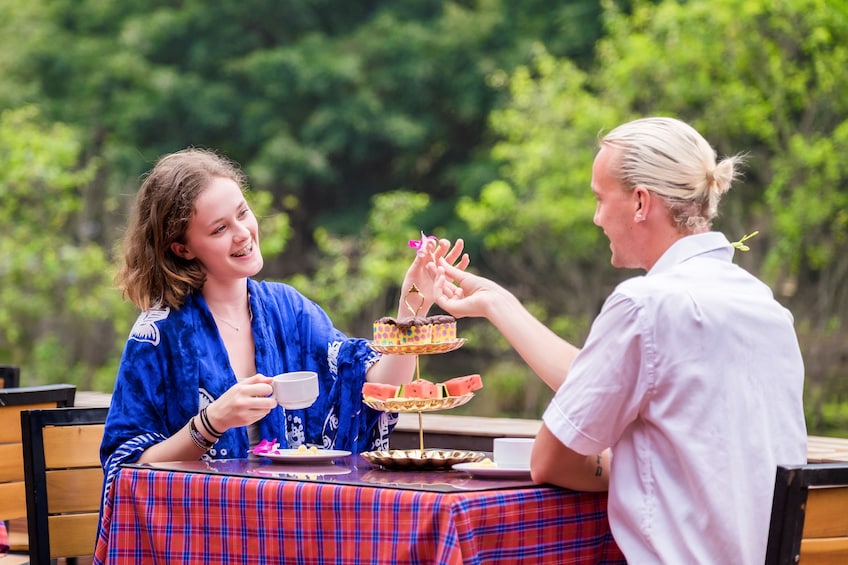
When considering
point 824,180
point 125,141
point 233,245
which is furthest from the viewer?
point 125,141

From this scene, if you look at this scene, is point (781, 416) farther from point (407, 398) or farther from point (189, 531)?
point (189, 531)

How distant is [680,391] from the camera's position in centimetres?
188

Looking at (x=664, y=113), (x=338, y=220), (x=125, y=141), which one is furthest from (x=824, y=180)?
(x=125, y=141)

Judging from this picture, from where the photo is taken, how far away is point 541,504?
199cm

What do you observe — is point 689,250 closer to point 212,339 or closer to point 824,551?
point 824,551

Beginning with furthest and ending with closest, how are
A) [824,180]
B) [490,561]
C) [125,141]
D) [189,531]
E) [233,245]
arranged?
[125,141], [824,180], [233,245], [189,531], [490,561]

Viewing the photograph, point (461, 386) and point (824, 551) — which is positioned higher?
point (461, 386)

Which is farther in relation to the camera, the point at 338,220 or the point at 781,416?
the point at 338,220

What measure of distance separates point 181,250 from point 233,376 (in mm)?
292

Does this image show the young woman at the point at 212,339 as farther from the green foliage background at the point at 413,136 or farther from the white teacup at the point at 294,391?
the green foliage background at the point at 413,136

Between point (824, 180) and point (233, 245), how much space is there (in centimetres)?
762

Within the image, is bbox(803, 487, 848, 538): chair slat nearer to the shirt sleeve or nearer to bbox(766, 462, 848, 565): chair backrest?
bbox(766, 462, 848, 565): chair backrest

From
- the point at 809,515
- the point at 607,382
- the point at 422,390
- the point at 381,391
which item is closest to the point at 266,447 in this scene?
the point at 381,391

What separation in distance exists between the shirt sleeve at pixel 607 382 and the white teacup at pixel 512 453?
0.26 metres
